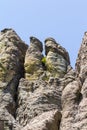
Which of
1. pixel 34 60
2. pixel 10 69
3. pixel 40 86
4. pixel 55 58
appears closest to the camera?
pixel 40 86

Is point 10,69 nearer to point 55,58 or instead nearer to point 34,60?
point 34,60

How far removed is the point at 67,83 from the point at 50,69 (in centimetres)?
1074

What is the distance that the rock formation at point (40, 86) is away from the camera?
1261 inches

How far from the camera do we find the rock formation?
32031 mm

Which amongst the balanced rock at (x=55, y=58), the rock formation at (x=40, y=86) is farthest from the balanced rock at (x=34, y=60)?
the balanced rock at (x=55, y=58)

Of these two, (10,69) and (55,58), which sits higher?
(55,58)

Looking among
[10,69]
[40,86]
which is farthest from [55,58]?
[40,86]

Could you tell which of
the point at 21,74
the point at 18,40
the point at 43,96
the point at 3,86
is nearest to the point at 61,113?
the point at 43,96

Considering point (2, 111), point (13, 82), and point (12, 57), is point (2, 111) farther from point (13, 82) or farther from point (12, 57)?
point (12, 57)

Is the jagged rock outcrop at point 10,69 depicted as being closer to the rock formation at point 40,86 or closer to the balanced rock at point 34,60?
the rock formation at point 40,86

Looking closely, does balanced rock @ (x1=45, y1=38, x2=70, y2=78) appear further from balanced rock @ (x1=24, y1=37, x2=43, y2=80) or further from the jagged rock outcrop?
the jagged rock outcrop

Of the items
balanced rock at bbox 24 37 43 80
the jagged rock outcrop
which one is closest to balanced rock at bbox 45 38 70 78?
balanced rock at bbox 24 37 43 80

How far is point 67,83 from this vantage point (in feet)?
125

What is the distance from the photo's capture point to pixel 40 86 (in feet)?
142
